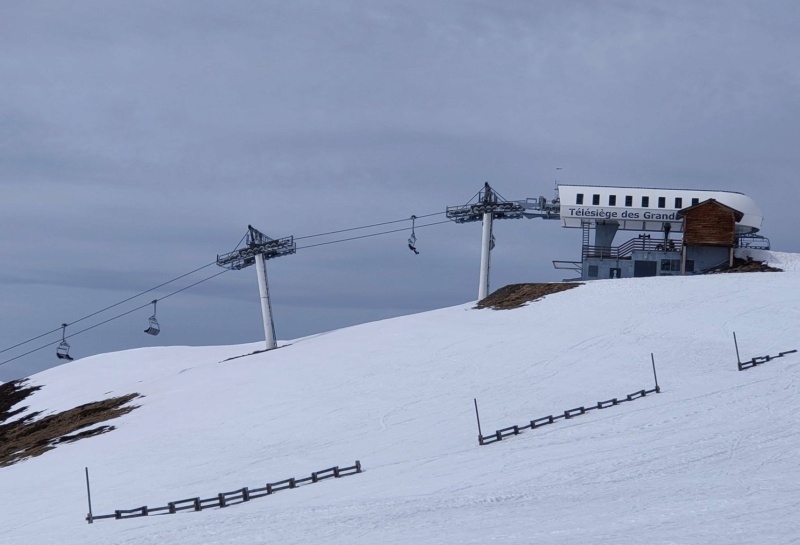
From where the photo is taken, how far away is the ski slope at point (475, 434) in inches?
1337

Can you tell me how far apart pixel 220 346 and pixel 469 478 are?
65652 millimetres

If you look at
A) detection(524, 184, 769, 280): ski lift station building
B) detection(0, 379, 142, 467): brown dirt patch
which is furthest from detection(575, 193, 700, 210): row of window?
detection(0, 379, 142, 467): brown dirt patch

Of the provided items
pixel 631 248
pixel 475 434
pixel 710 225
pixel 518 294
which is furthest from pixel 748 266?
pixel 475 434

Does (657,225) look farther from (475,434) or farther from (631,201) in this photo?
(475,434)

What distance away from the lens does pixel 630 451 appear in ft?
137

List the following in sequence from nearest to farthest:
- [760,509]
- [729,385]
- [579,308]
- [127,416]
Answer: [760,509] < [729,385] < [127,416] < [579,308]

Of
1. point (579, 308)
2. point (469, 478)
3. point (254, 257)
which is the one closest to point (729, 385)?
point (469, 478)

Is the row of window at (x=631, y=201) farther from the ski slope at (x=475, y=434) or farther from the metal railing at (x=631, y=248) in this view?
the ski slope at (x=475, y=434)

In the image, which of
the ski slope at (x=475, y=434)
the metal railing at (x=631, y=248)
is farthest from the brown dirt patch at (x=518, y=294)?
the metal railing at (x=631, y=248)

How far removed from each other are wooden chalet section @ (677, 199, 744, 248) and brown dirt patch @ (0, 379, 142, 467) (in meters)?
50.3

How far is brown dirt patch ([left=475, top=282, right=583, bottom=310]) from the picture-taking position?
82438 millimetres

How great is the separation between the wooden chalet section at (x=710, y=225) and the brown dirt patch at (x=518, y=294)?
11.8m

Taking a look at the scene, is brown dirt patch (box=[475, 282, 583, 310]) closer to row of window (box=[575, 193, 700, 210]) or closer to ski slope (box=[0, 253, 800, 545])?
ski slope (box=[0, 253, 800, 545])

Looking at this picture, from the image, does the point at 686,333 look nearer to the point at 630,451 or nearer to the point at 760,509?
the point at 630,451
